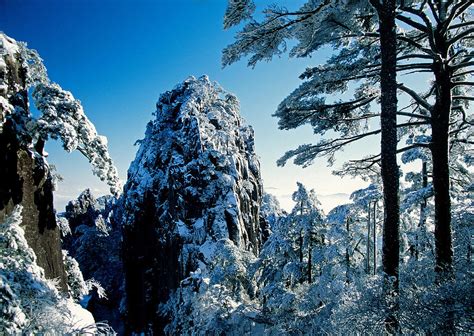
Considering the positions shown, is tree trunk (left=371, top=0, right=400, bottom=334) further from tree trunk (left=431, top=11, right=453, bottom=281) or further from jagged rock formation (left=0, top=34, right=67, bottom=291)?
jagged rock formation (left=0, top=34, right=67, bottom=291)

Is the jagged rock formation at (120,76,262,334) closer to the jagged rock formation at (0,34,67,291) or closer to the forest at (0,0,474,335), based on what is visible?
the forest at (0,0,474,335)

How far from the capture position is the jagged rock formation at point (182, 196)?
25.8 meters

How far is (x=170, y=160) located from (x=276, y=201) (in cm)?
3790

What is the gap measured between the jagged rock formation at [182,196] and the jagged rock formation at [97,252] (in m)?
11.5

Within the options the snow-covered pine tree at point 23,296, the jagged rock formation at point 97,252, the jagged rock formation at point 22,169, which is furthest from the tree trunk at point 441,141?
the jagged rock formation at point 97,252

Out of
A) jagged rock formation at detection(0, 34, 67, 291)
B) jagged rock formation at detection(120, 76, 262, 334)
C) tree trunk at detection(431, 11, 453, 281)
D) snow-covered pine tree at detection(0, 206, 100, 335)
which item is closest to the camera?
snow-covered pine tree at detection(0, 206, 100, 335)

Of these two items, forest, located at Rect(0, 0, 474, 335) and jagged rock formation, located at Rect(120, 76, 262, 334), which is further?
jagged rock formation, located at Rect(120, 76, 262, 334)

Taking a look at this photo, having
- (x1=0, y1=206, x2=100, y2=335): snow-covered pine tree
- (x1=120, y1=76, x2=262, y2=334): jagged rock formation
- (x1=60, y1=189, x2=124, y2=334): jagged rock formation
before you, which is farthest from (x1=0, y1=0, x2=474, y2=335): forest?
(x1=60, y1=189, x2=124, y2=334): jagged rock formation

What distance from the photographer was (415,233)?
1593cm

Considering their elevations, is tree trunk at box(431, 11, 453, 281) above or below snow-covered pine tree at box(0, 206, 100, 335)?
above

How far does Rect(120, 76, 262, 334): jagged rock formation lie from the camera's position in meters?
25.8

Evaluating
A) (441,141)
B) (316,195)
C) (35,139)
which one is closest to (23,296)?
(35,139)

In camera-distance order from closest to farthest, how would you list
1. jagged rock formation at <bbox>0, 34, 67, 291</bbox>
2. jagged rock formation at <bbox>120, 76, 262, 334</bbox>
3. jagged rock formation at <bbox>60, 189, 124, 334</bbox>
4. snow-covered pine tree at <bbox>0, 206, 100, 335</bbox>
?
snow-covered pine tree at <bbox>0, 206, 100, 335</bbox> < jagged rock formation at <bbox>0, 34, 67, 291</bbox> < jagged rock formation at <bbox>120, 76, 262, 334</bbox> < jagged rock formation at <bbox>60, 189, 124, 334</bbox>

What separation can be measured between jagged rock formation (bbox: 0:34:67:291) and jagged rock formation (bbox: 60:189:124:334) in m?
37.4
